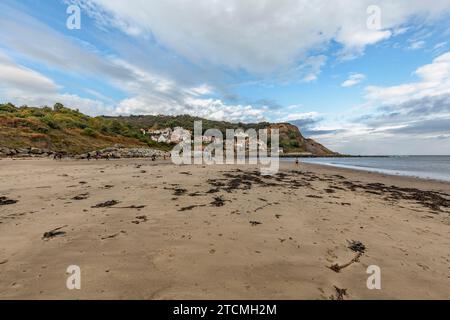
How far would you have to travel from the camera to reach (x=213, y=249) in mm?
4078

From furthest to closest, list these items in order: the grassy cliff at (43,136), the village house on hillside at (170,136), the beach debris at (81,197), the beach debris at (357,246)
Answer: the village house on hillside at (170,136)
the grassy cliff at (43,136)
the beach debris at (81,197)
the beach debris at (357,246)

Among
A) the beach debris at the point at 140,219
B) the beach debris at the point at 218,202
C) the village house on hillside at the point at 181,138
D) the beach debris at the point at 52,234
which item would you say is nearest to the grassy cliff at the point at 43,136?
the village house on hillside at the point at 181,138

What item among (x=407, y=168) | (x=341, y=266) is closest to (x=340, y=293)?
(x=341, y=266)

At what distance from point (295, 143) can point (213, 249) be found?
130923 mm

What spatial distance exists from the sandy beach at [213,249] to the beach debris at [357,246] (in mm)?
32

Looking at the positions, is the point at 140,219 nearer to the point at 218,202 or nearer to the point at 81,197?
the point at 218,202

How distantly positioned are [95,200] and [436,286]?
8174 millimetres

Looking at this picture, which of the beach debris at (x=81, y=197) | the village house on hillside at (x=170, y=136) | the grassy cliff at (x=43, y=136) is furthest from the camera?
the village house on hillside at (x=170, y=136)

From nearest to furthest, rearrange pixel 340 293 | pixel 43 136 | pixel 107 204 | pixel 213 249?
1. pixel 340 293
2. pixel 213 249
3. pixel 107 204
4. pixel 43 136

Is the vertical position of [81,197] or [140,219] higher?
[81,197]

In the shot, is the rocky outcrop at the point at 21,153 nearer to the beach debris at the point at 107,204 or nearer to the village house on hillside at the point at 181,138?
the beach debris at the point at 107,204

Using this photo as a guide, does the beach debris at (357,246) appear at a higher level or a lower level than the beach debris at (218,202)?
lower

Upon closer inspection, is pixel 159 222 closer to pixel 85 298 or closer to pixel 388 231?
pixel 85 298

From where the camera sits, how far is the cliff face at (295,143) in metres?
126
